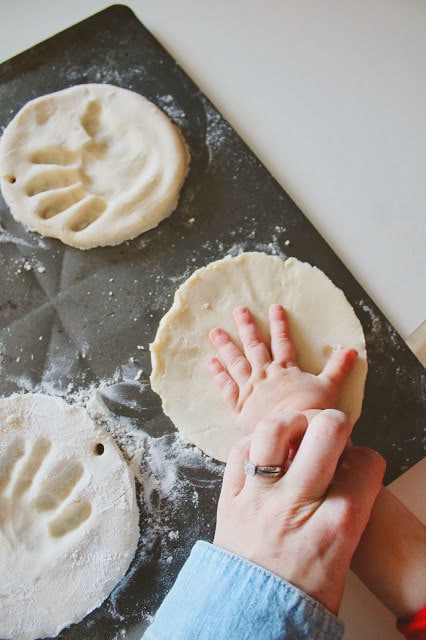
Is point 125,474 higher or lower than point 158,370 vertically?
lower

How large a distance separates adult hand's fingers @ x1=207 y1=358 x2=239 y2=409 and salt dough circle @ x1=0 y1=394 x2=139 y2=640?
0.77 feet

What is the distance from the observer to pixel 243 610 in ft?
→ 2.50

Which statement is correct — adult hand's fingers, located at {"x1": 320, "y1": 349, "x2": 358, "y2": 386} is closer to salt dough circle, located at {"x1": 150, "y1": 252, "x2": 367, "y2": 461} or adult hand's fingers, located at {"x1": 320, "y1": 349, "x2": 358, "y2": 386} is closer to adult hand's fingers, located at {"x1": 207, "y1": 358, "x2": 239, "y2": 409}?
salt dough circle, located at {"x1": 150, "y1": 252, "x2": 367, "y2": 461}

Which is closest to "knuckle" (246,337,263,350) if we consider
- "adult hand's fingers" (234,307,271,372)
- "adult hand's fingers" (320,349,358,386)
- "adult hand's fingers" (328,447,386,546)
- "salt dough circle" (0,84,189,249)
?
"adult hand's fingers" (234,307,271,372)

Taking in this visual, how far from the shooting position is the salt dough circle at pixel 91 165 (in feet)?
4.05

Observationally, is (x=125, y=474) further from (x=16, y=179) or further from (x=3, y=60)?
(x=3, y=60)

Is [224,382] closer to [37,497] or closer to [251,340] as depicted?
[251,340]

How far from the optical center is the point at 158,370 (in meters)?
1.15

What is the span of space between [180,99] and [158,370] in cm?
63

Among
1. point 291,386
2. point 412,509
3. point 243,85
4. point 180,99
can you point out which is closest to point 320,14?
point 243,85

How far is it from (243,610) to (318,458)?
0.23 m

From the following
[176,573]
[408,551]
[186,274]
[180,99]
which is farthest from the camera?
[180,99]

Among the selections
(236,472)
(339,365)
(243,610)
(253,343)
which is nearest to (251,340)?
(253,343)

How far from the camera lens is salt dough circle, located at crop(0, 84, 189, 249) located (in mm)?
1235
